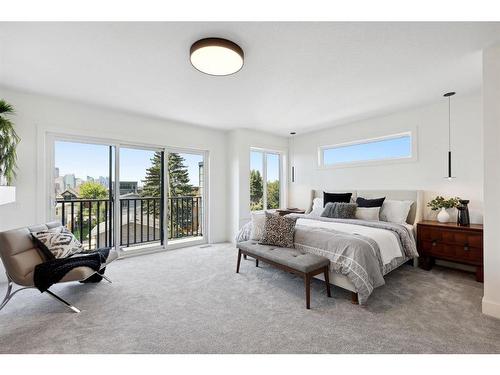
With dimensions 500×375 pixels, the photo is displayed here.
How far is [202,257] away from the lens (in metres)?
3.79

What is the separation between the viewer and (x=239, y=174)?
4746mm

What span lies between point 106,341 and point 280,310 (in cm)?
143

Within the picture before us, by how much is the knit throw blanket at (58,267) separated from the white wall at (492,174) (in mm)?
3750

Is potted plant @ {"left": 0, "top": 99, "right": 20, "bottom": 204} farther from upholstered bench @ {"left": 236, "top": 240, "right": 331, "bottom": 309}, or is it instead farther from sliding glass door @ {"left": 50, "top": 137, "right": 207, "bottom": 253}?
upholstered bench @ {"left": 236, "top": 240, "right": 331, "bottom": 309}

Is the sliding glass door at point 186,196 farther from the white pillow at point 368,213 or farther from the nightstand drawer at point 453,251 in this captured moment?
the nightstand drawer at point 453,251

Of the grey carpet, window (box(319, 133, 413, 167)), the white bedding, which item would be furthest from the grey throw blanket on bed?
window (box(319, 133, 413, 167))

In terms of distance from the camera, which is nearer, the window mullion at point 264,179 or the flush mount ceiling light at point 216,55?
the flush mount ceiling light at point 216,55

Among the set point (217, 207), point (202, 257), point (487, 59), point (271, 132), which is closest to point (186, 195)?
point (217, 207)

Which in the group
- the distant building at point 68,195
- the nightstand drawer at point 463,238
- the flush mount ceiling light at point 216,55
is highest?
the flush mount ceiling light at point 216,55

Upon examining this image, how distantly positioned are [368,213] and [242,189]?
244 centimetres

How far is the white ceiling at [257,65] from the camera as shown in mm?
1764

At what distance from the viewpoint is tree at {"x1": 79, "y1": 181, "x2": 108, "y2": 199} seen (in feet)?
11.8

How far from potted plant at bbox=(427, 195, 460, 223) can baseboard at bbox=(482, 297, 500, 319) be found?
1.41 meters

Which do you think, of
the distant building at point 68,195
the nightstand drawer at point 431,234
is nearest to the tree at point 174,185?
the distant building at point 68,195
